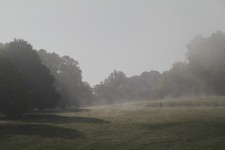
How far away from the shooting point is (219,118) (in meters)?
34.5

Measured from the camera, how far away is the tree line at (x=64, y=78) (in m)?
44.3

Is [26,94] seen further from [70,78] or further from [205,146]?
[70,78]

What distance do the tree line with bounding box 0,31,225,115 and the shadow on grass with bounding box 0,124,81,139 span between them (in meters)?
7.61

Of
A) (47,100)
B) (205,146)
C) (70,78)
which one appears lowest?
(205,146)

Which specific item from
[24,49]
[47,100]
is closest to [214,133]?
[47,100]

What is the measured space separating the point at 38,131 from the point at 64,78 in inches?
3182

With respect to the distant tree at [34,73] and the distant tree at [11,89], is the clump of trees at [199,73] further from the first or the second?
the distant tree at [11,89]

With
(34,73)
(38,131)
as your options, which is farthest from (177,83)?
(38,131)

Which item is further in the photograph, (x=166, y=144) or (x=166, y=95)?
(x=166, y=95)

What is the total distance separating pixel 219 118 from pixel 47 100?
3818 cm

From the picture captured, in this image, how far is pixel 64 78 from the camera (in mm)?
113250

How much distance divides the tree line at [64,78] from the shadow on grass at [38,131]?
7610 millimetres

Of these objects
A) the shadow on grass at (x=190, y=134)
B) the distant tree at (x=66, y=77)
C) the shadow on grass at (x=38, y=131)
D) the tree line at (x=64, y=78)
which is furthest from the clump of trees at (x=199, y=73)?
the shadow on grass at (x=38, y=131)

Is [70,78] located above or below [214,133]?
above
